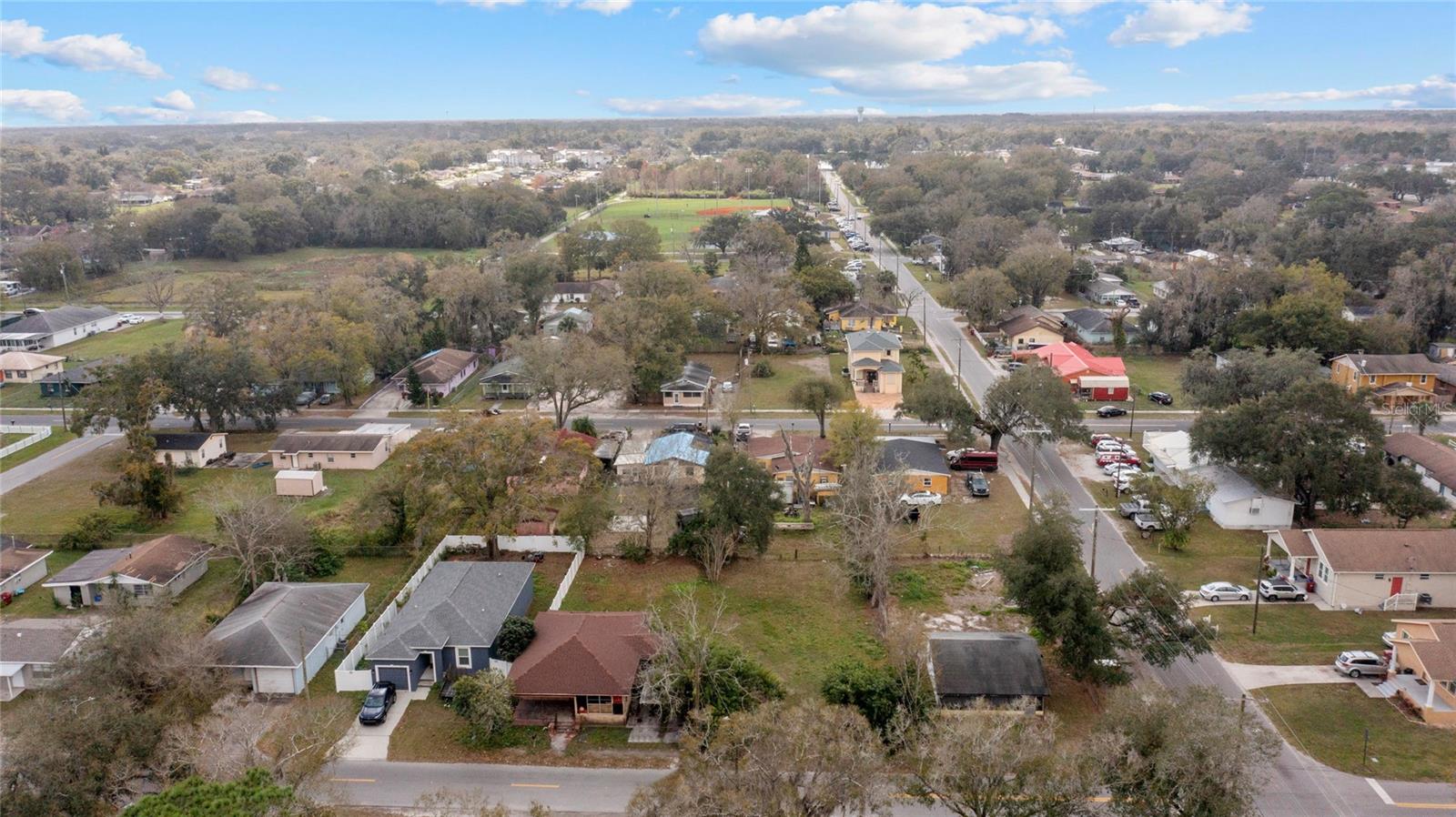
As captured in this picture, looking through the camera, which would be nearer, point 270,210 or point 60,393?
point 60,393

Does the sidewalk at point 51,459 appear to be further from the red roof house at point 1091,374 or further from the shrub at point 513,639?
the red roof house at point 1091,374

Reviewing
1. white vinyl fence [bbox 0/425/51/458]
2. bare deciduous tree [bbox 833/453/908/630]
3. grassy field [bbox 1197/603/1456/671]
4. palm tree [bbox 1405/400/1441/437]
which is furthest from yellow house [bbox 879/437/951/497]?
white vinyl fence [bbox 0/425/51/458]

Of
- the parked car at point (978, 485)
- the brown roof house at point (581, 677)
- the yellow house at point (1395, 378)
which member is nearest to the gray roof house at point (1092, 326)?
the yellow house at point (1395, 378)

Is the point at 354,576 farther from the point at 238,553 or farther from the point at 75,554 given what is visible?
the point at 75,554

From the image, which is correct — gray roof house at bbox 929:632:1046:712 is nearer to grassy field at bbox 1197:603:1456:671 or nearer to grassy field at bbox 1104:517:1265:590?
grassy field at bbox 1197:603:1456:671

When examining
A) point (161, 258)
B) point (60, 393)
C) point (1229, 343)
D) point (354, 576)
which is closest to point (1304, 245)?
point (1229, 343)

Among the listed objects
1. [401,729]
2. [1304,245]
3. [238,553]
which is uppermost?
[1304,245]
